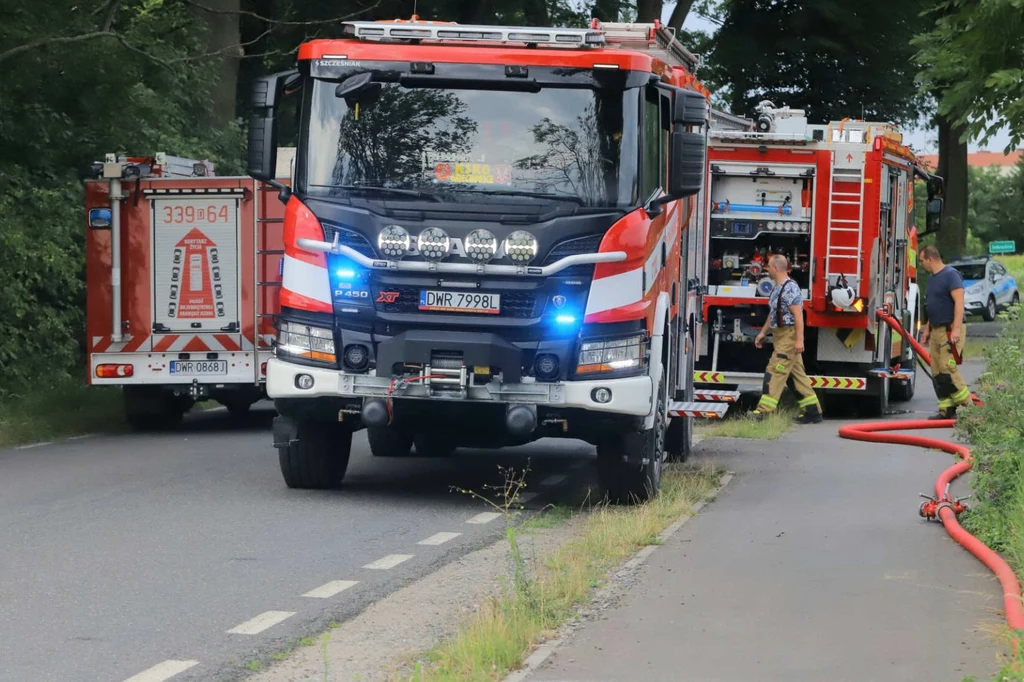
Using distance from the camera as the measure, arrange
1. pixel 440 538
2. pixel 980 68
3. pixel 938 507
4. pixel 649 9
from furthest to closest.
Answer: pixel 649 9
pixel 938 507
pixel 440 538
pixel 980 68

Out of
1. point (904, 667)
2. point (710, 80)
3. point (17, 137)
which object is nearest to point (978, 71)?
point (904, 667)

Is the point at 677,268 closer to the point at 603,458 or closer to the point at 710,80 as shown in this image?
the point at 603,458

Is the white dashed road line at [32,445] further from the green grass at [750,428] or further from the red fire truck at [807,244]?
the red fire truck at [807,244]

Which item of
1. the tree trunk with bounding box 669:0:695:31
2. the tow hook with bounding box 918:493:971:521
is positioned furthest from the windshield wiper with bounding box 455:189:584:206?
the tree trunk with bounding box 669:0:695:31

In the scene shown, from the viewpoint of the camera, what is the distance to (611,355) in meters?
10.8

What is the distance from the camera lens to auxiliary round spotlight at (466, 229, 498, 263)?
417 inches

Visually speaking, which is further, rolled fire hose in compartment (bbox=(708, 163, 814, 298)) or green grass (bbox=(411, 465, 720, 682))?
rolled fire hose in compartment (bbox=(708, 163, 814, 298))

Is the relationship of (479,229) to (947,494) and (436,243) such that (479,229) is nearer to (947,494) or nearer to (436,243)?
Answer: (436,243)

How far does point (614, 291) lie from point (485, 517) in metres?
1.77

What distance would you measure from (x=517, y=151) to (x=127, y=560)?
375 centimetres

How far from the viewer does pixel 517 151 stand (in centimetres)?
1091

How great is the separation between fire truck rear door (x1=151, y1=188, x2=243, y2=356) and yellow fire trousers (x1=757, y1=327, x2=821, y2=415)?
5.77 metres

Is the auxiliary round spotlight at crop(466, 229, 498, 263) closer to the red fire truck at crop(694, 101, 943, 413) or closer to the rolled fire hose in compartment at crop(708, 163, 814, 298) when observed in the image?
the red fire truck at crop(694, 101, 943, 413)

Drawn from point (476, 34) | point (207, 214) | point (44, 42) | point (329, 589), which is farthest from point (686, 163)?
point (44, 42)
